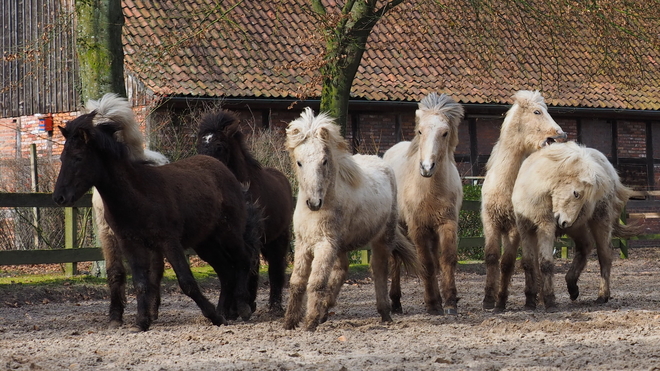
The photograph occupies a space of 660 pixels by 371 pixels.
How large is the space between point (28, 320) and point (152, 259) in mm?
1728

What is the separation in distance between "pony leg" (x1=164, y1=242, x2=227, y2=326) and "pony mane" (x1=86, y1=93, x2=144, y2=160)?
107cm

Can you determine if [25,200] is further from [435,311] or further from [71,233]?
[435,311]

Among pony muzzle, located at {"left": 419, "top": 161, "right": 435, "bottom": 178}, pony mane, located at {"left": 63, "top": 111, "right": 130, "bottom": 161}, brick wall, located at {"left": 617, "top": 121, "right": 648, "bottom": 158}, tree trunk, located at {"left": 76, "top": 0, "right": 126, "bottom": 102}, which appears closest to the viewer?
pony mane, located at {"left": 63, "top": 111, "right": 130, "bottom": 161}

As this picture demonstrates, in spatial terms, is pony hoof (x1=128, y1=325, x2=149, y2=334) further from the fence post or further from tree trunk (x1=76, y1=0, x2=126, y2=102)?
tree trunk (x1=76, y1=0, x2=126, y2=102)

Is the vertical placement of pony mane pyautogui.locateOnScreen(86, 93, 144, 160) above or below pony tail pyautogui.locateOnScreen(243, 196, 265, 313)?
above

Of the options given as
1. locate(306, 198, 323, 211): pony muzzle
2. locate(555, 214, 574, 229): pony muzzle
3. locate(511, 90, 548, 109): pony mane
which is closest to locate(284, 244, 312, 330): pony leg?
locate(306, 198, 323, 211): pony muzzle

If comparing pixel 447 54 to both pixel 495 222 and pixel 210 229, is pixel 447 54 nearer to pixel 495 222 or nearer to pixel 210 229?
pixel 495 222

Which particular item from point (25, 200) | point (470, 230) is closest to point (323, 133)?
point (25, 200)

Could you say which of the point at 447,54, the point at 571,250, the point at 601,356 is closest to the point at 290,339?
the point at 601,356

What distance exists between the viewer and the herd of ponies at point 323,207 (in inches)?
332

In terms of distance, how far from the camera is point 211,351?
23.8ft

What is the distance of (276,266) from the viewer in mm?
10508

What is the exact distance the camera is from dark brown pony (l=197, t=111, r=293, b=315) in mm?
10453

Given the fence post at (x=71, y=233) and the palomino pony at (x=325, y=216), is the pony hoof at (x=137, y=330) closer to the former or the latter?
the palomino pony at (x=325, y=216)
